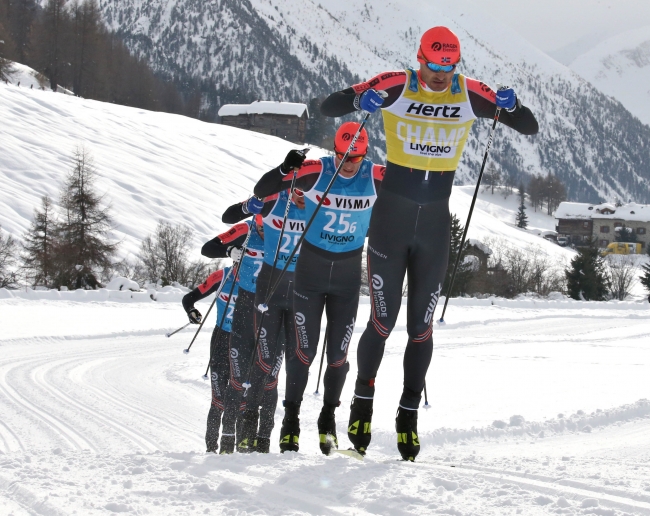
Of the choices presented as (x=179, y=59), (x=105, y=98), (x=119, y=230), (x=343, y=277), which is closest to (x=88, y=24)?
(x=105, y=98)

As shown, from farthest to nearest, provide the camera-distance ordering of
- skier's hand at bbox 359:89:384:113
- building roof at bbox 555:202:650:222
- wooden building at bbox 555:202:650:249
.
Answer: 1. building roof at bbox 555:202:650:222
2. wooden building at bbox 555:202:650:249
3. skier's hand at bbox 359:89:384:113

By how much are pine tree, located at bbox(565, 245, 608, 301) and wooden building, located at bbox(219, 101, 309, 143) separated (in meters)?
58.0

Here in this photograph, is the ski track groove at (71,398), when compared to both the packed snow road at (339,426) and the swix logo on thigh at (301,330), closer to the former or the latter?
the packed snow road at (339,426)

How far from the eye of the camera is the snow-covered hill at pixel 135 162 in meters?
43.5

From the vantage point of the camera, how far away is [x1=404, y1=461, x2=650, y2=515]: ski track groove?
11.8 feet

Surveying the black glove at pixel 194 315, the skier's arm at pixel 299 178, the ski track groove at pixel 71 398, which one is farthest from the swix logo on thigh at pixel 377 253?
the ski track groove at pixel 71 398

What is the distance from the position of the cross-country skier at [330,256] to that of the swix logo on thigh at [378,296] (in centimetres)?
86

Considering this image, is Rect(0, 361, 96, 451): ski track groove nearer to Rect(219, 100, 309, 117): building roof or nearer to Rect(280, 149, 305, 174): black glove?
Rect(280, 149, 305, 174): black glove

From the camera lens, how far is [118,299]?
22.4m

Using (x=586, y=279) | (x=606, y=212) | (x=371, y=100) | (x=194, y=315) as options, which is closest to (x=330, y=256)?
(x=371, y=100)

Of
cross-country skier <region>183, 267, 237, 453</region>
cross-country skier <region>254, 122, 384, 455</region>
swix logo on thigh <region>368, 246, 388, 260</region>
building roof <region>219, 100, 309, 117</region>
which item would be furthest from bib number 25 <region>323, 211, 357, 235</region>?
building roof <region>219, 100, 309, 117</region>

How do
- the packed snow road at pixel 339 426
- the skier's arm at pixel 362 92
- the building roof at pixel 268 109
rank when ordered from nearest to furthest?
the packed snow road at pixel 339 426 < the skier's arm at pixel 362 92 < the building roof at pixel 268 109

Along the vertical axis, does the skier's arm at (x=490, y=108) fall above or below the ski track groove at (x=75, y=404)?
above

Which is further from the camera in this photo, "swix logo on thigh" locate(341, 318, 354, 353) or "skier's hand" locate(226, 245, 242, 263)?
"skier's hand" locate(226, 245, 242, 263)
